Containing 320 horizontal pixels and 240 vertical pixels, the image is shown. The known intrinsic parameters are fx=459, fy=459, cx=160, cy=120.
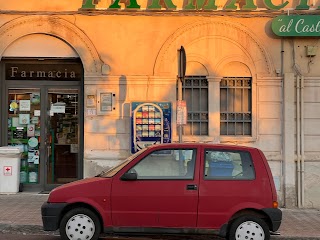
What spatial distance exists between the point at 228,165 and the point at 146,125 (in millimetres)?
4071

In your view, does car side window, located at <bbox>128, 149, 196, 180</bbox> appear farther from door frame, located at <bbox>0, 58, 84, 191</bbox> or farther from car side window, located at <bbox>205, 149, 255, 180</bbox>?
door frame, located at <bbox>0, 58, 84, 191</bbox>

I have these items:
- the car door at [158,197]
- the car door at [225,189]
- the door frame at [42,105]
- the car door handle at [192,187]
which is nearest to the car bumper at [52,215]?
the car door at [158,197]

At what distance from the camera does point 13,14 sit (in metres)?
10.9

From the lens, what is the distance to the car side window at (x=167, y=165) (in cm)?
692

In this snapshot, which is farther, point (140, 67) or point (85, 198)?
point (140, 67)

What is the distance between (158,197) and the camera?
680 cm

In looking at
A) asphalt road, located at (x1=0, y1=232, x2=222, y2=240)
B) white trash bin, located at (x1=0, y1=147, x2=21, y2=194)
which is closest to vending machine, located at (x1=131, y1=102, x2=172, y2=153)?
white trash bin, located at (x1=0, y1=147, x2=21, y2=194)

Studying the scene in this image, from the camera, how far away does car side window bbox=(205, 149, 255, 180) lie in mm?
6926

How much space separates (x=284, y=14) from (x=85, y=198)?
6.73 meters

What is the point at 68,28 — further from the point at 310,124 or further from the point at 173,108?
the point at 310,124

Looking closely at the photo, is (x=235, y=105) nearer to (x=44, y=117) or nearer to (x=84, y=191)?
(x=44, y=117)

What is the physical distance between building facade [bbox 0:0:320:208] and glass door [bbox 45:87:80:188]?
0.80 m

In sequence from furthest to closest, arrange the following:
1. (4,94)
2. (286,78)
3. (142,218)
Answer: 1. (4,94)
2. (286,78)
3. (142,218)

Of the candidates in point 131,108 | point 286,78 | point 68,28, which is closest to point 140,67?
point 131,108
